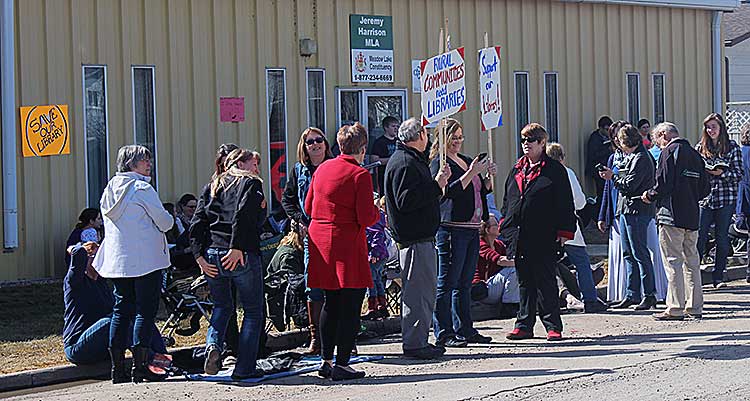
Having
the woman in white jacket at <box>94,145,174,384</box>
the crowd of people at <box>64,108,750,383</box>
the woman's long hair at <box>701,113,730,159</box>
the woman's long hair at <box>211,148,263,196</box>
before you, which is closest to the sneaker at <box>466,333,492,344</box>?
the crowd of people at <box>64,108,750,383</box>

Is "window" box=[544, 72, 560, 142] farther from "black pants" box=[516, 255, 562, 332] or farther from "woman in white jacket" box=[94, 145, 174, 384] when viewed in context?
"woman in white jacket" box=[94, 145, 174, 384]

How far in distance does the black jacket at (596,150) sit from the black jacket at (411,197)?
11019 mm

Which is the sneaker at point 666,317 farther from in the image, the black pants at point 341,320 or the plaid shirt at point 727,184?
the black pants at point 341,320

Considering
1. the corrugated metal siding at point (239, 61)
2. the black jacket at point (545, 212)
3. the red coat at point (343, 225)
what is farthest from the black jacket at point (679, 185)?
the corrugated metal siding at point (239, 61)

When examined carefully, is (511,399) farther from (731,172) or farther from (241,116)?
(241,116)

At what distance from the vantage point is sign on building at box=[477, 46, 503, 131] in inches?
481

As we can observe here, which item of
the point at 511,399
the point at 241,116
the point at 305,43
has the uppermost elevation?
the point at 305,43

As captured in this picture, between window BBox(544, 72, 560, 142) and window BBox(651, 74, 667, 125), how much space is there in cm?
263

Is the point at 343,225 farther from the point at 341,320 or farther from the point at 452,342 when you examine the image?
the point at 452,342

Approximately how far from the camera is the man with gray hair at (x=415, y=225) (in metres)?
9.67

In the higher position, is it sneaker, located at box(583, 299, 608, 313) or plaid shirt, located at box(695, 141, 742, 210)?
plaid shirt, located at box(695, 141, 742, 210)

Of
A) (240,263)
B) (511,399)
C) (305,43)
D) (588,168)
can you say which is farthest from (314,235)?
(588,168)

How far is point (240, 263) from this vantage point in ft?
29.8

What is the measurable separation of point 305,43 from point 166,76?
88.6 inches
